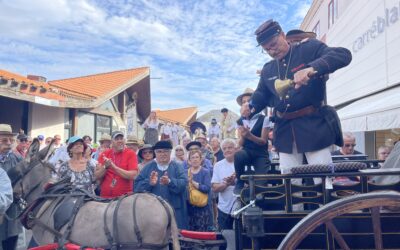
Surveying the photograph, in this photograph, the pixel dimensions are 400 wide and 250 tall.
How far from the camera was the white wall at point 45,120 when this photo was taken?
32.3ft

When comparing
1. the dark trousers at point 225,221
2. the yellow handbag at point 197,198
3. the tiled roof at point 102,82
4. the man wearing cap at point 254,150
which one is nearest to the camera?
the man wearing cap at point 254,150

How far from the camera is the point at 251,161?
3521 mm

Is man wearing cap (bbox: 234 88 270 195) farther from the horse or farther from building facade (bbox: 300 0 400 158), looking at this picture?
building facade (bbox: 300 0 400 158)

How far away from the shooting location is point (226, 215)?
14.8ft

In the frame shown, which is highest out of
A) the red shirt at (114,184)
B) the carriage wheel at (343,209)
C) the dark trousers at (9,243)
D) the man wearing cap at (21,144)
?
the man wearing cap at (21,144)

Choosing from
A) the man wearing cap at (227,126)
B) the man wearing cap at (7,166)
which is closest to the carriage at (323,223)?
Answer: the man wearing cap at (7,166)

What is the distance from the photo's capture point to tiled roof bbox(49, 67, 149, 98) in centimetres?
1247

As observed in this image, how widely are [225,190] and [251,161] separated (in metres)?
1.18

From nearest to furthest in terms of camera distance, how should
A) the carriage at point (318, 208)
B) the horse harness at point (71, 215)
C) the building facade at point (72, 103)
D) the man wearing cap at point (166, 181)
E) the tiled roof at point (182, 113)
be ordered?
the carriage at point (318, 208) → the horse harness at point (71, 215) → the man wearing cap at point (166, 181) → the building facade at point (72, 103) → the tiled roof at point (182, 113)

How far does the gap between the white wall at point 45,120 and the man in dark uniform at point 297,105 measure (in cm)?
895

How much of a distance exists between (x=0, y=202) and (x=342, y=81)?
10.0 meters

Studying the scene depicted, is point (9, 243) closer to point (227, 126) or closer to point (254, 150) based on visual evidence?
point (254, 150)

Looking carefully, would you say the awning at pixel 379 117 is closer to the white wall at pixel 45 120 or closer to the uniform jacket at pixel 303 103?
the uniform jacket at pixel 303 103

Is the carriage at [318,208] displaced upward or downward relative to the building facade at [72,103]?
downward
